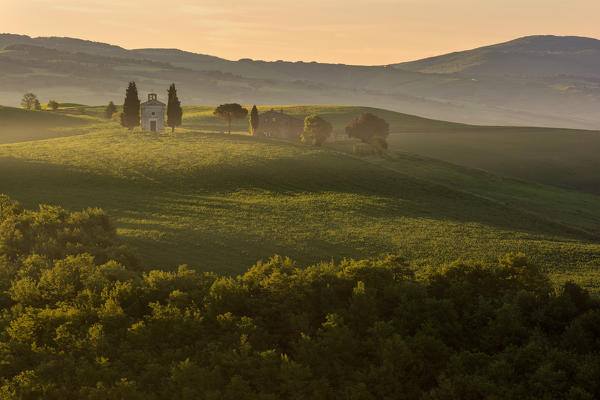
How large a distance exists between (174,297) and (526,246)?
32.9 meters

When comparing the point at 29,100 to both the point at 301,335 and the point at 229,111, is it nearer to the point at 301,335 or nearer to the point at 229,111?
the point at 229,111

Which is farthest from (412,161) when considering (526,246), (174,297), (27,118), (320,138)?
(27,118)

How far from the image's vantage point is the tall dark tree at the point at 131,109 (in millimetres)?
99812

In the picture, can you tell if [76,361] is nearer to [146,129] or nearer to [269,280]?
[269,280]

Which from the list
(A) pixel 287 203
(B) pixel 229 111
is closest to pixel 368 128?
(B) pixel 229 111

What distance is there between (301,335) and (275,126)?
10259cm

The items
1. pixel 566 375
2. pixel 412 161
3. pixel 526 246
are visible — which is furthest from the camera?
pixel 412 161

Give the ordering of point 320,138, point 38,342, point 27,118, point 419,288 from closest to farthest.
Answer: point 38,342, point 419,288, point 320,138, point 27,118

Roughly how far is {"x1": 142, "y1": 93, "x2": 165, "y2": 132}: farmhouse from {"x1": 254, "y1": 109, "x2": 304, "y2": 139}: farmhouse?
2259cm

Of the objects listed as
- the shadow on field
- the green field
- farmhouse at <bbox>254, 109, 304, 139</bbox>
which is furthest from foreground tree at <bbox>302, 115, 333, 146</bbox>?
the shadow on field

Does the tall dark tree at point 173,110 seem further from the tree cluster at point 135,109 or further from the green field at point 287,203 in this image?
the green field at point 287,203

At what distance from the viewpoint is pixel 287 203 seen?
50.7m

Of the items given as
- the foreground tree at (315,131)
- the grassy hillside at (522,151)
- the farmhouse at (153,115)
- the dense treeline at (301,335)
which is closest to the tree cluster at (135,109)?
the farmhouse at (153,115)

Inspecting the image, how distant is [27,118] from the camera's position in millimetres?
120875
